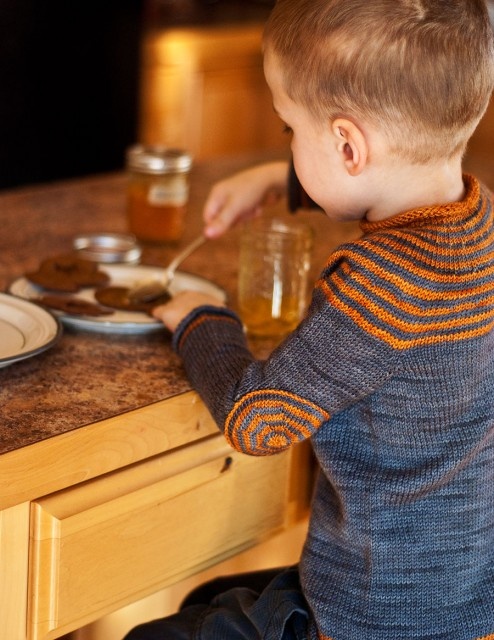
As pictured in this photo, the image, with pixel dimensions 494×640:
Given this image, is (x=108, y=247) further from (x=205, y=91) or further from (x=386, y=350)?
(x=205, y=91)

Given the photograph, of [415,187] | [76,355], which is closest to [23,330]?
[76,355]

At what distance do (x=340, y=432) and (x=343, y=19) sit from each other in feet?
1.29

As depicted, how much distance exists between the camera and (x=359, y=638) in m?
1.04

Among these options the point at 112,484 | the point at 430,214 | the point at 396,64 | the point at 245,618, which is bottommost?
the point at 245,618

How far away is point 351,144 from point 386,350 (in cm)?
20

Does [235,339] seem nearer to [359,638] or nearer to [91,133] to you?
[359,638]

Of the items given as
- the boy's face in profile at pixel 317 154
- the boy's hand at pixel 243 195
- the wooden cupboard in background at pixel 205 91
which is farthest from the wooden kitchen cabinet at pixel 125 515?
the wooden cupboard in background at pixel 205 91

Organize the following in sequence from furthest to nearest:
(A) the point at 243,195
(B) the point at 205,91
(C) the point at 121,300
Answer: (B) the point at 205,91
(A) the point at 243,195
(C) the point at 121,300

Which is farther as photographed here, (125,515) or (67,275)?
(67,275)

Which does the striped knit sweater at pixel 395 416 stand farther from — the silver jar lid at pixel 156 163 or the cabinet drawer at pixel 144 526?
the silver jar lid at pixel 156 163

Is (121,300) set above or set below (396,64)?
below

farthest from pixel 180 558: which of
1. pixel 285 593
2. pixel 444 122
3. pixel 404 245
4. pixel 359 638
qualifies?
pixel 444 122

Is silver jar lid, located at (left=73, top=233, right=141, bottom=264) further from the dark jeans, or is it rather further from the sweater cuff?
the dark jeans

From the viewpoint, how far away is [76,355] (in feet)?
3.83
